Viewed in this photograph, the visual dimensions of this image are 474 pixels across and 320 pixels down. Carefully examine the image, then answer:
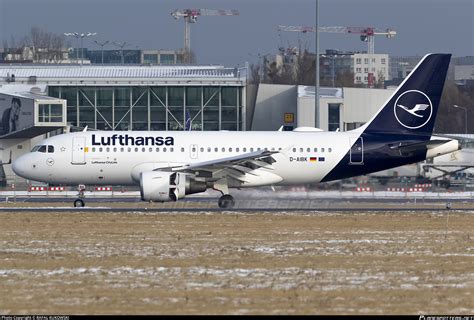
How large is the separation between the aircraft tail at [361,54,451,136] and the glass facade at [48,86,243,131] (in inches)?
1298

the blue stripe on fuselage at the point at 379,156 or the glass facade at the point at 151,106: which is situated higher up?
the glass facade at the point at 151,106

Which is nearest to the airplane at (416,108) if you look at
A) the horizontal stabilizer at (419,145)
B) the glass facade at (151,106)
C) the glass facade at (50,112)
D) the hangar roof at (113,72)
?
the horizontal stabilizer at (419,145)

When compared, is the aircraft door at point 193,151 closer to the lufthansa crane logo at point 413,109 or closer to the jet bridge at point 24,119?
the lufthansa crane logo at point 413,109

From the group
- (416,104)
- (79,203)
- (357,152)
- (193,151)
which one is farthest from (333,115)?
(79,203)

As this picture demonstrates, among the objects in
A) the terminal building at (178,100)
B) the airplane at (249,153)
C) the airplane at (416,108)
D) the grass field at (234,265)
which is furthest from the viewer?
the terminal building at (178,100)

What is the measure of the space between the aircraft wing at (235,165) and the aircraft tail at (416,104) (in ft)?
15.5

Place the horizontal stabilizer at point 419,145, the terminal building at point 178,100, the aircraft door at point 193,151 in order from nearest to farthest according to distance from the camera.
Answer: the horizontal stabilizer at point 419,145 < the aircraft door at point 193,151 < the terminal building at point 178,100

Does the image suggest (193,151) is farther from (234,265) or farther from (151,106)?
(151,106)

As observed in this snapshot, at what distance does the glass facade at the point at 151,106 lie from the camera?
254 feet

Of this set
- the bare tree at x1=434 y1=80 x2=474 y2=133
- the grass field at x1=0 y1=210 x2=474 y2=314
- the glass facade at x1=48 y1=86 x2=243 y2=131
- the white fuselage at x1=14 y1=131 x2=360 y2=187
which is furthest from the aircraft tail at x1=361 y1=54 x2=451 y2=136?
the bare tree at x1=434 y1=80 x2=474 y2=133

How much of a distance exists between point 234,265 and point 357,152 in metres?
21.5

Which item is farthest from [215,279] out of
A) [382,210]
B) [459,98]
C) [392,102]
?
[459,98]

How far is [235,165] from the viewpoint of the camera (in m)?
43.3

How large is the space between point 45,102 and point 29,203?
23838mm
